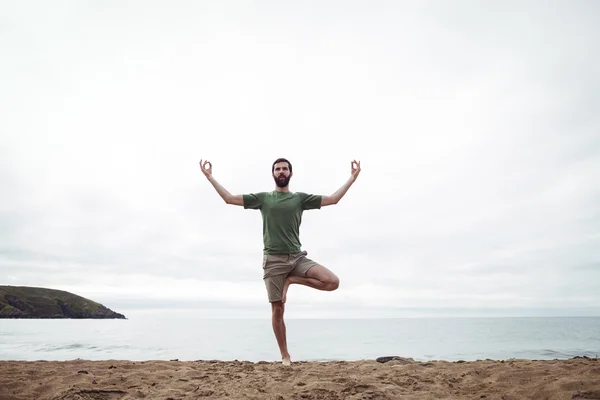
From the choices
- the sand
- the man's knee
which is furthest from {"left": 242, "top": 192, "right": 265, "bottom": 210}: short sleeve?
the sand

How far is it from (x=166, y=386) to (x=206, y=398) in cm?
81

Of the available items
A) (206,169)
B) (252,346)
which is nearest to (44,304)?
(252,346)

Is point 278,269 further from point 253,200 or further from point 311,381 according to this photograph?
point 311,381

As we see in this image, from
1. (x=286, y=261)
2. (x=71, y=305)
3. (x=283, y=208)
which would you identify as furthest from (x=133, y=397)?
(x=71, y=305)

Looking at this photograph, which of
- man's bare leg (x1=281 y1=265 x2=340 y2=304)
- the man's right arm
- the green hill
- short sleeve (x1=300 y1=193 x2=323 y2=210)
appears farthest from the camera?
the green hill

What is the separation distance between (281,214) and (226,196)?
0.94 meters

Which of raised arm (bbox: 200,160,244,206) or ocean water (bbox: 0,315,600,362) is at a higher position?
raised arm (bbox: 200,160,244,206)

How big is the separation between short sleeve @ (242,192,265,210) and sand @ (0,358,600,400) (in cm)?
248

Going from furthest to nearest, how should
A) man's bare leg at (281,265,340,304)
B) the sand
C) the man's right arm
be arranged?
the man's right arm → man's bare leg at (281,265,340,304) → the sand

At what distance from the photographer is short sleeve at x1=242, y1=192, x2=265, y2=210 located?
259 inches

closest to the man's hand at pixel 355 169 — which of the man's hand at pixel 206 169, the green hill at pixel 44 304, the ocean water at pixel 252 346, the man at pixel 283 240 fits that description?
the man at pixel 283 240

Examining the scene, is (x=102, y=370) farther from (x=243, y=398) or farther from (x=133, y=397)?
(x=243, y=398)

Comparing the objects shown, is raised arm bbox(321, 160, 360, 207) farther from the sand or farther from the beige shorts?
the sand

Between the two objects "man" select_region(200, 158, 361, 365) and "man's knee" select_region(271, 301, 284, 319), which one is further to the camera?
"man's knee" select_region(271, 301, 284, 319)
